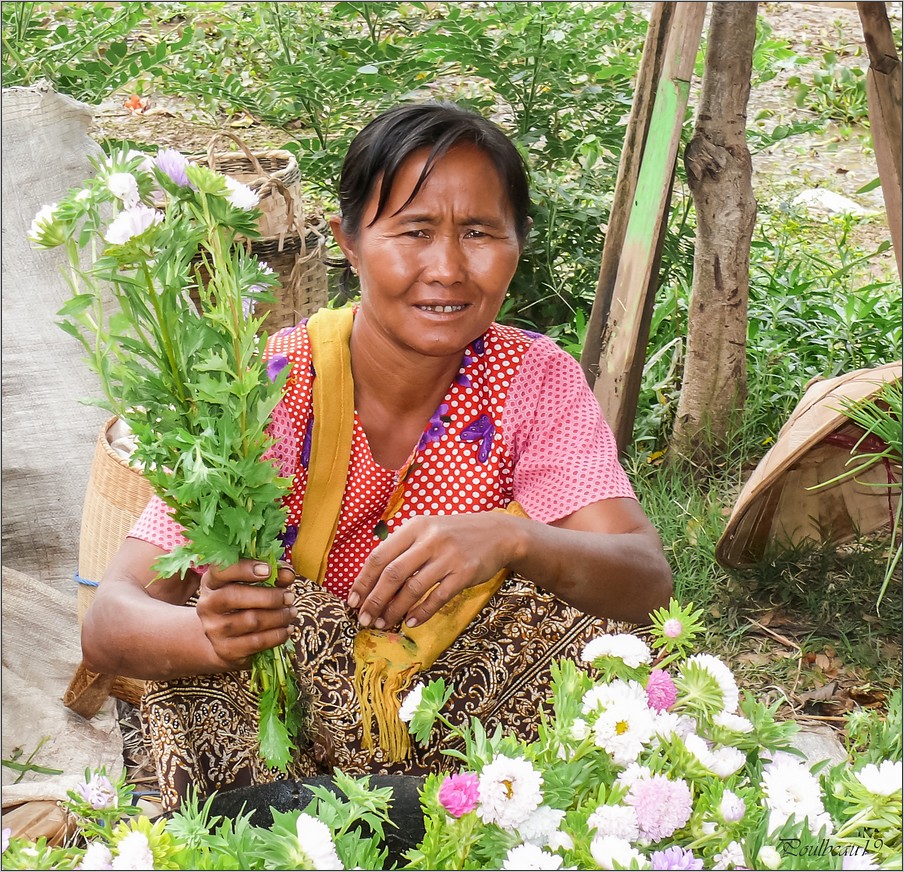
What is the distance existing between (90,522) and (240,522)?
1.32 metres

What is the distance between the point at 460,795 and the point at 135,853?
Answer: 0.30 m

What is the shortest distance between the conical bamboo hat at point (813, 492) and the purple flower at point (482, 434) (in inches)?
33.6

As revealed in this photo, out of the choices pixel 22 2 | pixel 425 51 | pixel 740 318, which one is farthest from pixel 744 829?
pixel 22 2

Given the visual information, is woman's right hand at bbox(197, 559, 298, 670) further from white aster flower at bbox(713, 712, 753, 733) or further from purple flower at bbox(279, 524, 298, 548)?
white aster flower at bbox(713, 712, 753, 733)

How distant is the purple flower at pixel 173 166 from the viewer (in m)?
1.31

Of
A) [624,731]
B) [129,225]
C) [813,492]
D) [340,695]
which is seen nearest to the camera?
[624,731]

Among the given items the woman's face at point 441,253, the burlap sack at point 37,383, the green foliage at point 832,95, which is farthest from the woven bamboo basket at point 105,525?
the green foliage at point 832,95

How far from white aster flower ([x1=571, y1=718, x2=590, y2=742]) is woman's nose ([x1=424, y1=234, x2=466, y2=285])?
972 millimetres

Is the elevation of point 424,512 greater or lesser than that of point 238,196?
lesser

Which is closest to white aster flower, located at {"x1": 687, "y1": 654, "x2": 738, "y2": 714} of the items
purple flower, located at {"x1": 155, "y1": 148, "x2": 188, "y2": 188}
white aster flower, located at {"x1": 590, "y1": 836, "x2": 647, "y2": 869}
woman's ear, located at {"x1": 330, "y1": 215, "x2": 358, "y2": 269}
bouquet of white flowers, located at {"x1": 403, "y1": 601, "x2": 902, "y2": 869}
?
bouquet of white flowers, located at {"x1": 403, "y1": 601, "x2": 902, "y2": 869}

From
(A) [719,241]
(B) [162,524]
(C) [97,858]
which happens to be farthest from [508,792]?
(A) [719,241]

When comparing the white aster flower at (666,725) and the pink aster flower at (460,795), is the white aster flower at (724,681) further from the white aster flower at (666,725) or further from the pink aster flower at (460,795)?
the pink aster flower at (460,795)

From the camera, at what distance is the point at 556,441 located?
216 centimetres

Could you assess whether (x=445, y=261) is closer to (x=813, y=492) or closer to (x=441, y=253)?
(x=441, y=253)
